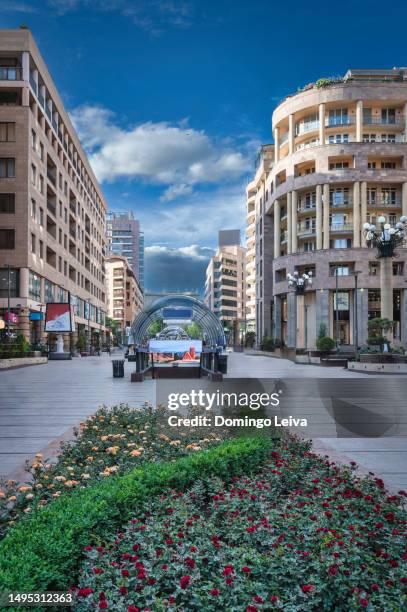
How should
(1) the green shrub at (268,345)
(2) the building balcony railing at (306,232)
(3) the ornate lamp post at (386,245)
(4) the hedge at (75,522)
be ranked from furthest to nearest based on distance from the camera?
(2) the building balcony railing at (306,232), (1) the green shrub at (268,345), (3) the ornate lamp post at (386,245), (4) the hedge at (75,522)

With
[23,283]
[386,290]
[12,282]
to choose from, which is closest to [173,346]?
[386,290]

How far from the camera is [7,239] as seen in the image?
150 ft

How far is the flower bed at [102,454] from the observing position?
5207mm

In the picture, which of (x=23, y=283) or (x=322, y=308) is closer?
(x=23, y=283)

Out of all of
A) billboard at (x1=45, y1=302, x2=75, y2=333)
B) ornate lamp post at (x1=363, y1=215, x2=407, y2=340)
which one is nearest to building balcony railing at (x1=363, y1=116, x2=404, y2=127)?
ornate lamp post at (x1=363, y1=215, x2=407, y2=340)

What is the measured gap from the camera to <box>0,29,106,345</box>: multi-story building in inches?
1781

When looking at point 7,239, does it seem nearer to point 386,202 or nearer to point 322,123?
point 322,123

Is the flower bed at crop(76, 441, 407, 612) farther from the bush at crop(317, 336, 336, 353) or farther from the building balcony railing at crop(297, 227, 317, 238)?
the building balcony railing at crop(297, 227, 317, 238)

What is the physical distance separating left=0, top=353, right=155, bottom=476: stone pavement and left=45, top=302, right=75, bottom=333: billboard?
23.6 meters

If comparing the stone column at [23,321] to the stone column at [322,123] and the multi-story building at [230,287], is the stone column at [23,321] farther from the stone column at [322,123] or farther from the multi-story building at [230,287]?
the multi-story building at [230,287]

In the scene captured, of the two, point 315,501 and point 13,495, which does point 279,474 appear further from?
point 13,495

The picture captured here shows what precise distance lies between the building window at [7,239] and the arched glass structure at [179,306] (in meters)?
24.8

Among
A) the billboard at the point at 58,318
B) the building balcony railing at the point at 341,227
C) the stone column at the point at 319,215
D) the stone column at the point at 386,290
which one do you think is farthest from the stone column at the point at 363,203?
the billboard at the point at 58,318

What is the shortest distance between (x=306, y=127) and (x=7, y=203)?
37.6m
